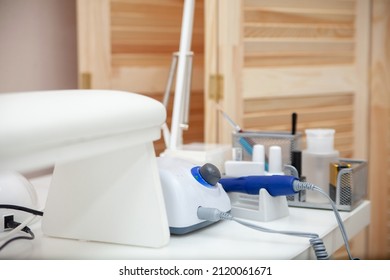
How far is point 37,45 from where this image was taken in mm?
1893

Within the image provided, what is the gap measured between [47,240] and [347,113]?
1.29 m

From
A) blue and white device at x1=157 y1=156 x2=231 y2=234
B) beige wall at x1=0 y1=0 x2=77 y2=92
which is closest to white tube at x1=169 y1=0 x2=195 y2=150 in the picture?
blue and white device at x1=157 y1=156 x2=231 y2=234

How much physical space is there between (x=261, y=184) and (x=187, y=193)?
4.9 inches

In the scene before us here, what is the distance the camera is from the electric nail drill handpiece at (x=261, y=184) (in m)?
0.77

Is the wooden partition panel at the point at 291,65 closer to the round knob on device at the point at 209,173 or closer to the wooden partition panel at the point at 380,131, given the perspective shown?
the wooden partition panel at the point at 380,131

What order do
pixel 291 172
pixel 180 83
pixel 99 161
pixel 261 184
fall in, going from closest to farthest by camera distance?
pixel 99 161, pixel 261 184, pixel 291 172, pixel 180 83

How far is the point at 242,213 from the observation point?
32.0 inches

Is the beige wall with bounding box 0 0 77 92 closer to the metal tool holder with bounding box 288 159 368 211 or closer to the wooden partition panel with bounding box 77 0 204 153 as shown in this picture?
the wooden partition panel with bounding box 77 0 204 153

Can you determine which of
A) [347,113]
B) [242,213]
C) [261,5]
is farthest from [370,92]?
[242,213]

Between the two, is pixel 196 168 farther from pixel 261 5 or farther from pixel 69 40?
pixel 69 40

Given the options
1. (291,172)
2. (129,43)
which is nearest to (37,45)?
(129,43)

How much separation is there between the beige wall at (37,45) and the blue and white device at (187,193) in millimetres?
1186

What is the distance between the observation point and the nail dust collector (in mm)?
520

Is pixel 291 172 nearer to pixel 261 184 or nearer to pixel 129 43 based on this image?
pixel 261 184
